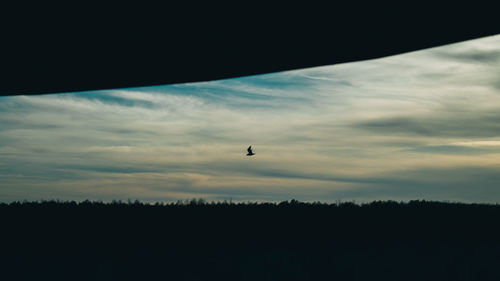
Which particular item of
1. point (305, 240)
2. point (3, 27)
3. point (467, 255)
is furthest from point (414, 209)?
point (3, 27)

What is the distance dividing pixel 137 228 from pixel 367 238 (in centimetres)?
244

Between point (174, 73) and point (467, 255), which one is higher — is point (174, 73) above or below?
above

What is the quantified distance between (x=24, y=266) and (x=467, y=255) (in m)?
4.44

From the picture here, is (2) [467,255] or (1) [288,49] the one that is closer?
(2) [467,255]

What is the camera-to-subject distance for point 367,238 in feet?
16.0

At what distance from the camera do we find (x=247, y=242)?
470 centimetres

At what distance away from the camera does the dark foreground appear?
14.2ft

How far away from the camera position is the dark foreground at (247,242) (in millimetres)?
4328

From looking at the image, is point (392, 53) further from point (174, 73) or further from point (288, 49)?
point (174, 73)

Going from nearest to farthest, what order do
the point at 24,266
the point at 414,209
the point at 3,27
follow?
the point at 24,266 < the point at 414,209 < the point at 3,27

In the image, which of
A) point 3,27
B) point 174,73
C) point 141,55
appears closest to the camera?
point 3,27

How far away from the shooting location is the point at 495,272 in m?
4.48

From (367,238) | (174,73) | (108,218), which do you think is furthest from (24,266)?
(174,73)

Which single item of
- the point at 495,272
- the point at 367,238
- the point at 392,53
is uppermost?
the point at 392,53
